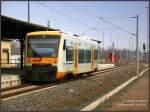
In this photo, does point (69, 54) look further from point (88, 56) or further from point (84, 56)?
point (88, 56)

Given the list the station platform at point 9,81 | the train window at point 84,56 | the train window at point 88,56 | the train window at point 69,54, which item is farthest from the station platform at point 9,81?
the train window at point 88,56

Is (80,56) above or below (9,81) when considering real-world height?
above

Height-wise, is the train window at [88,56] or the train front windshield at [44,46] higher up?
the train front windshield at [44,46]

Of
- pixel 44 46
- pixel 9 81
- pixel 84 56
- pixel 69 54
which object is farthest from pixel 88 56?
pixel 9 81

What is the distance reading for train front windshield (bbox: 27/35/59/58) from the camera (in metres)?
24.2

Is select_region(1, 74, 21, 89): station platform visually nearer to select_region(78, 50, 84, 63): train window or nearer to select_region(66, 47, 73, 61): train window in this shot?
select_region(66, 47, 73, 61): train window

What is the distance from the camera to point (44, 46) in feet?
79.5

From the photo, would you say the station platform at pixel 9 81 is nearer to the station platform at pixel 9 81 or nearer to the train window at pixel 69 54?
the station platform at pixel 9 81

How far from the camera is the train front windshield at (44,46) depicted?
24.2 metres

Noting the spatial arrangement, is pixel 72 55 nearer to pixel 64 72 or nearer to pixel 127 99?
pixel 64 72

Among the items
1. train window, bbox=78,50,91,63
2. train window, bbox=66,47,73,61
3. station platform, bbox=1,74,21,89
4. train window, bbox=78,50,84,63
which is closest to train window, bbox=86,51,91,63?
train window, bbox=78,50,91,63

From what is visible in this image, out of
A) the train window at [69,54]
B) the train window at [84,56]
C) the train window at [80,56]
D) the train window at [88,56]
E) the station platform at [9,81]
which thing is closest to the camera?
the station platform at [9,81]

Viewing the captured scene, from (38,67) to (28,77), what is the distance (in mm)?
843

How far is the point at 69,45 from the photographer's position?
25906mm
